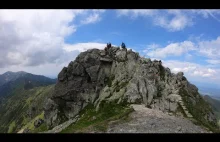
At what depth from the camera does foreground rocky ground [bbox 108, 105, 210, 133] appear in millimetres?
24252

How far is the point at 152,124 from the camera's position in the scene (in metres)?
25.7

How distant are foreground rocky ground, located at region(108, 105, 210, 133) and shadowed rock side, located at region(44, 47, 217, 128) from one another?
4245 mm

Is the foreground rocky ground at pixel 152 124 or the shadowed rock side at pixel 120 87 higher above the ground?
the shadowed rock side at pixel 120 87

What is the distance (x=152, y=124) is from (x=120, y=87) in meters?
16.7

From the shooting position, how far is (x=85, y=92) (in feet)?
181

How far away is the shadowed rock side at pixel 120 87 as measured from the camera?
36.6 meters

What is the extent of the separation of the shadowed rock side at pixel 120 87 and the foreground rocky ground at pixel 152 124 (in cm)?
424

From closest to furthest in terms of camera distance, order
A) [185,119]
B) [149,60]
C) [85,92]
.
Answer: [185,119] < [149,60] < [85,92]

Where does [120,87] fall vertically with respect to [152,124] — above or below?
above

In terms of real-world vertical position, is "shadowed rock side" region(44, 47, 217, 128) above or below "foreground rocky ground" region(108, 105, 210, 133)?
above
